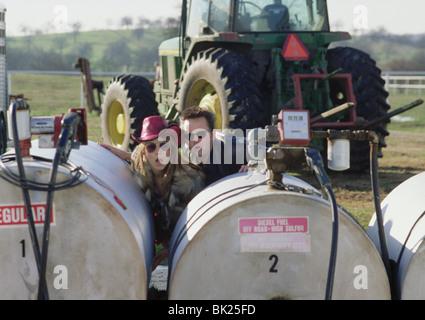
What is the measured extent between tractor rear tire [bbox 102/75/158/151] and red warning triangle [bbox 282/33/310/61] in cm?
280

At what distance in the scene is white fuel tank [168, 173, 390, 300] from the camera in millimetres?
2822

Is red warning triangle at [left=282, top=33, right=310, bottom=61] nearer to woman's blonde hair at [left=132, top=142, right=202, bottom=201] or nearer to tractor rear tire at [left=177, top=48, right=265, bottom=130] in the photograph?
tractor rear tire at [left=177, top=48, right=265, bottom=130]

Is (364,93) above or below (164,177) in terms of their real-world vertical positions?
above

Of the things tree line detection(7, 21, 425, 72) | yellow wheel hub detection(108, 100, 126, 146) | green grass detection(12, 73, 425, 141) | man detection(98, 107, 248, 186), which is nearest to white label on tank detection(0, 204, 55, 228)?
man detection(98, 107, 248, 186)

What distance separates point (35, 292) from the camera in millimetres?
2881

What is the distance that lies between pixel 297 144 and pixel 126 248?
88cm

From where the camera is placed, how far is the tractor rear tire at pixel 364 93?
28.4 ft

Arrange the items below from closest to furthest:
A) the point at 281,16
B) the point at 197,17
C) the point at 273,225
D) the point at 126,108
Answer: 1. the point at 273,225
2. the point at 281,16
3. the point at 197,17
4. the point at 126,108

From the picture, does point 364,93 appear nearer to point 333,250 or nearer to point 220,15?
point 220,15

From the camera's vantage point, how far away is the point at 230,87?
7.68m

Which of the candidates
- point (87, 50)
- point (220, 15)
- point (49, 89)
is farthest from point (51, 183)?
point (87, 50)

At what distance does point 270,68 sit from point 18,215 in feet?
19.6

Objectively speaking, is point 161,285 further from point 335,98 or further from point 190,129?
point 335,98
